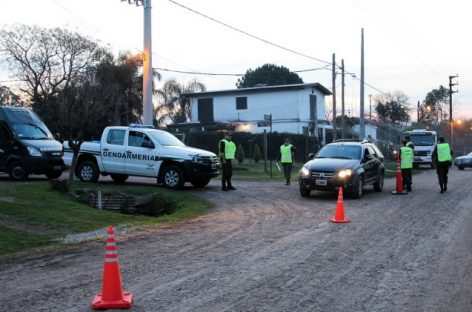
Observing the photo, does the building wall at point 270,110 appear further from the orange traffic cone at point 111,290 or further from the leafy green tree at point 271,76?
the orange traffic cone at point 111,290

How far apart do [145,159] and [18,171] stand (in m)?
4.08

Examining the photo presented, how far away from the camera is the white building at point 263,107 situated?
46781mm

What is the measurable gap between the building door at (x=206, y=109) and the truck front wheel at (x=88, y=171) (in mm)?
32219

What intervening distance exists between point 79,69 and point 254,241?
35.8 meters

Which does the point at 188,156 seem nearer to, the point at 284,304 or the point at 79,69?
the point at 284,304

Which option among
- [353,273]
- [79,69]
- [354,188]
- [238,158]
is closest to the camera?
[353,273]

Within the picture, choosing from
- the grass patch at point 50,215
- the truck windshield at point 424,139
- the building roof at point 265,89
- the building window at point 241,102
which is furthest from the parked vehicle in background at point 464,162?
the grass patch at point 50,215

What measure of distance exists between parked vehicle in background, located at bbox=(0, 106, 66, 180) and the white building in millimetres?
29659

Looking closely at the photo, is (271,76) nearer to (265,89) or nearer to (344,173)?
(265,89)

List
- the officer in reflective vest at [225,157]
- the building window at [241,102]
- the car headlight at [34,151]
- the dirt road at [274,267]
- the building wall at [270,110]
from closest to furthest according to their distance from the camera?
the dirt road at [274,267] → the car headlight at [34,151] → the officer in reflective vest at [225,157] → the building wall at [270,110] → the building window at [241,102]

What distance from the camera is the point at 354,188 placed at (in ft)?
50.7

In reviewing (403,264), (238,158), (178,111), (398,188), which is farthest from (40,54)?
(403,264)

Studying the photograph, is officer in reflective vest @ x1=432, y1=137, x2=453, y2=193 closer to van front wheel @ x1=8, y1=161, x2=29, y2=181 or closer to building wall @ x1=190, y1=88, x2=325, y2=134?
van front wheel @ x1=8, y1=161, x2=29, y2=181

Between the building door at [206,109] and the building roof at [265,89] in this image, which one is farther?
the building door at [206,109]
